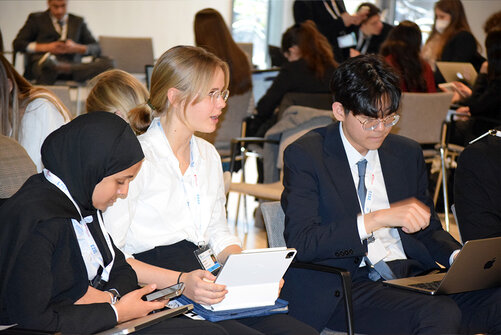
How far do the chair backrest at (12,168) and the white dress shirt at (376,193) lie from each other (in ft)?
3.91

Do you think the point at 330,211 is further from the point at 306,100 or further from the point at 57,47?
the point at 57,47

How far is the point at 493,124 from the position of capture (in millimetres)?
5461

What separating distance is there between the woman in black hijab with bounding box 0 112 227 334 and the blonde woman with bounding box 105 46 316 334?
0.34 metres

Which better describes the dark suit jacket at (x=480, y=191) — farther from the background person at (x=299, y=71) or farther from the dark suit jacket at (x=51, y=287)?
the background person at (x=299, y=71)

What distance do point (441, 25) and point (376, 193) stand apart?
4.90 meters

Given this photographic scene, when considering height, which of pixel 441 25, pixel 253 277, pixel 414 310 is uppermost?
pixel 441 25

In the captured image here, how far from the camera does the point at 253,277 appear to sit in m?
2.02

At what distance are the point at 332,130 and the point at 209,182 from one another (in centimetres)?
53

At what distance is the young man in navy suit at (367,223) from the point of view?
92.7 inches

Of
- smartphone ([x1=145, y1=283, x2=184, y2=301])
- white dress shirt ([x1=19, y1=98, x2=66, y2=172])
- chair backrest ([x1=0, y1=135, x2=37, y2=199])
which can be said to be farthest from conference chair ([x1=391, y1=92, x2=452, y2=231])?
smartphone ([x1=145, y1=283, x2=184, y2=301])

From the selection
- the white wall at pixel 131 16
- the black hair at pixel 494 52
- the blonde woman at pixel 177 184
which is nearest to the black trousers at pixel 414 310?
the blonde woman at pixel 177 184

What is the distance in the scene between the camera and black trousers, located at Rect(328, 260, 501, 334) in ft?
7.52

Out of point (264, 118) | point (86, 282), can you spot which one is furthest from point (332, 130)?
point (264, 118)

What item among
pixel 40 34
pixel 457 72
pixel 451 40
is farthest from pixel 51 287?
pixel 40 34
